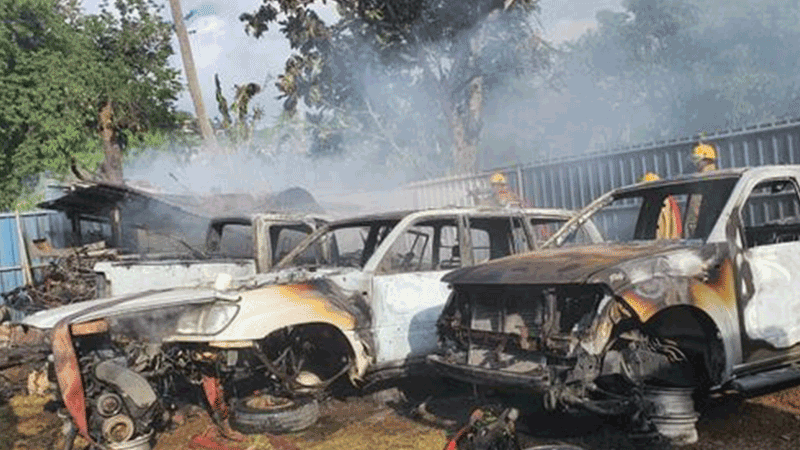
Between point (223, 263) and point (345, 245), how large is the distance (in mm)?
2044

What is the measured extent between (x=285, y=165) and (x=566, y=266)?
33355mm

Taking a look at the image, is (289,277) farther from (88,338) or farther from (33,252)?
(33,252)

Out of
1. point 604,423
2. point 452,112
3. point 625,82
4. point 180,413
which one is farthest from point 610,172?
point 625,82

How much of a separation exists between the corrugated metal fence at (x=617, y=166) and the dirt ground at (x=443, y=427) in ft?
12.9

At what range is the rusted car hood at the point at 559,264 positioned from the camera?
14.6 ft

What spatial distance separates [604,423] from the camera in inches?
200

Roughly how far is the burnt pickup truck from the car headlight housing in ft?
7.89

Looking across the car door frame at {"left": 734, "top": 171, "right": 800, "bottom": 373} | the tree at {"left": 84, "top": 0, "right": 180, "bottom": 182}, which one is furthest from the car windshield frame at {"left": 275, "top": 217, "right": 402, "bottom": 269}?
the tree at {"left": 84, "top": 0, "right": 180, "bottom": 182}

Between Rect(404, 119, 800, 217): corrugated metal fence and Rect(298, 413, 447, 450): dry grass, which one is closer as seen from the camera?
Rect(298, 413, 447, 450): dry grass

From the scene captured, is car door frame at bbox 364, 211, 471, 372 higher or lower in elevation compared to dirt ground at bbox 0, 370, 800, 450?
higher

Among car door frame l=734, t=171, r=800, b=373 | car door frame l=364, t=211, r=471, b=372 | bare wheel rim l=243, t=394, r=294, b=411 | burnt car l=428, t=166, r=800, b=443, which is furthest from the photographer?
car door frame l=364, t=211, r=471, b=372

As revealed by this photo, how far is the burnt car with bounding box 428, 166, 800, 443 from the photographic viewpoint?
4285 millimetres

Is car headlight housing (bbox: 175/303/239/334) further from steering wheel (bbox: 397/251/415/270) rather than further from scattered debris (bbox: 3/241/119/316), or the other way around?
scattered debris (bbox: 3/241/119/316)

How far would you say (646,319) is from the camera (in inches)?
168
